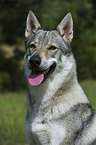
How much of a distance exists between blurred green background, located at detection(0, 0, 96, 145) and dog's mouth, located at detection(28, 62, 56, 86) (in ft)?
14.0

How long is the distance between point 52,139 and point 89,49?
14.7m

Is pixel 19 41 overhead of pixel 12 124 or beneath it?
overhead

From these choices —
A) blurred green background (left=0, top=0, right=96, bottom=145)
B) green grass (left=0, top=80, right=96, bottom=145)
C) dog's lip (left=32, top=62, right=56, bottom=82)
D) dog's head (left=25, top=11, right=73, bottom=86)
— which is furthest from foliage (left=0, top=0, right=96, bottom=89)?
dog's lip (left=32, top=62, right=56, bottom=82)

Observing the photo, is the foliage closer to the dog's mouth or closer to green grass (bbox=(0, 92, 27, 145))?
green grass (bbox=(0, 92, 27, 145))

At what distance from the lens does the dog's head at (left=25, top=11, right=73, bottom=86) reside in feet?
11.2

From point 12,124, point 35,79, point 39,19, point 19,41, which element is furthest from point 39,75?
point 19,41

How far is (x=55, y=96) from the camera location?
3.55m

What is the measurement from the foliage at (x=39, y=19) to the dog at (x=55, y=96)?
18.9ft

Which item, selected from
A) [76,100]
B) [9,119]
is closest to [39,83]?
[76,100]

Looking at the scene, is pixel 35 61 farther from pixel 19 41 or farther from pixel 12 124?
pixel 19 41

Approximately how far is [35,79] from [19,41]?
9.63m

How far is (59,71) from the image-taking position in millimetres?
3570

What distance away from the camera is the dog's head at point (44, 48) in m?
3.42

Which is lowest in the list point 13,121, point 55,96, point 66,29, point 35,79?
point 13,121
